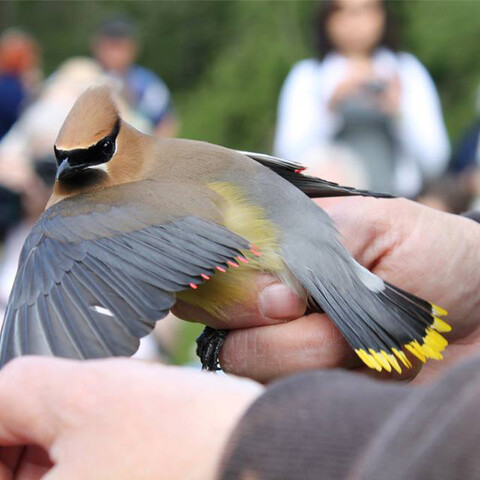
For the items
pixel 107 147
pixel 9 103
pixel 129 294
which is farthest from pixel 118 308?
pixel 9 103

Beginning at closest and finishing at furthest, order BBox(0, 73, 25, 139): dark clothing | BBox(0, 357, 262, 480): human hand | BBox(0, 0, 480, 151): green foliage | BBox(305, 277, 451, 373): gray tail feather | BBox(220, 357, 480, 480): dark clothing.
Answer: BBox(220, 357, 480, 480): dark clothing, BBox(0, 357, 262, 480): human hand, BBox(305, 277, 451, 373): gray tail feather, BBox(0, 73, 25, 139): dark clothing, BBox(0, 0, 480, 151): green foliage

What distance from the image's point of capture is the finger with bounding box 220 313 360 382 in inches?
117

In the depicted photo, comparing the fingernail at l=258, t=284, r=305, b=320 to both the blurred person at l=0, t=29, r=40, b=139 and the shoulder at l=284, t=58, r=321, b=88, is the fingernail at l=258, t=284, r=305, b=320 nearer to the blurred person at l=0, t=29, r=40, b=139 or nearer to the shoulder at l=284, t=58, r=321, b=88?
the shoulder at l=284, t=58, r=321, b=88

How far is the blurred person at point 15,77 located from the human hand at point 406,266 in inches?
301

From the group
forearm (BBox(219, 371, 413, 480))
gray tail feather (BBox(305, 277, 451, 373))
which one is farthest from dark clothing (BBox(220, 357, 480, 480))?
gray tail feather (BBox(305, 277, 451, 373))

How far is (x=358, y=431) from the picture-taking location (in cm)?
164

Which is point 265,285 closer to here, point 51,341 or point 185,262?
point 185,262

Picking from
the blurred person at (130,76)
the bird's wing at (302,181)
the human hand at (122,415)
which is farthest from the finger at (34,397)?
the blurred person at (130,76)

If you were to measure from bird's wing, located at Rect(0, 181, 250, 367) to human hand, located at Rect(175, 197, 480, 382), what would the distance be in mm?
299

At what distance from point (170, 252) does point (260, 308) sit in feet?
1.13

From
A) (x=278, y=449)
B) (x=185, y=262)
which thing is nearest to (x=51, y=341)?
(x=185, y=262)

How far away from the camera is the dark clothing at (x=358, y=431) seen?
1.51 m

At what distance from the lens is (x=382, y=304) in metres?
2.97

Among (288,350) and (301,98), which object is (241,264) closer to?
(288,350)
